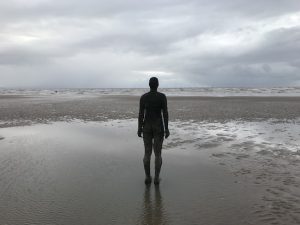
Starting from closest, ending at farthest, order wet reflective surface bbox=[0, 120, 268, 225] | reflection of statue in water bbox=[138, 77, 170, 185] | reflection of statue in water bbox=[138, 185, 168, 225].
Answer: reflection of statue in water bbox=[138, 185, 168, 225]
wet reflective surface bbox=[0, 120, 268, 225]
reflection of statue in water bbox=[138, 77, 170, 185]

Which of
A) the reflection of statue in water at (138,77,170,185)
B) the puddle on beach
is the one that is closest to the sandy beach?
the puddle on beach

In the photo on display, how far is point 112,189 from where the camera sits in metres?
8.17

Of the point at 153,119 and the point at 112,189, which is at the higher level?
the point at 153,119

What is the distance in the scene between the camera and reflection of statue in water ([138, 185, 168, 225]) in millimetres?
6258

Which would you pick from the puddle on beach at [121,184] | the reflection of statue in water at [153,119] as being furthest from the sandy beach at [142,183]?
the reflection of statue in water at [153,119]

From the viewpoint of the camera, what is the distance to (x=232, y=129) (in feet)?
62.3

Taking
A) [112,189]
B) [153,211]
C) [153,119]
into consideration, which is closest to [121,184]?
[112,189]

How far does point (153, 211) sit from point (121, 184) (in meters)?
1.99

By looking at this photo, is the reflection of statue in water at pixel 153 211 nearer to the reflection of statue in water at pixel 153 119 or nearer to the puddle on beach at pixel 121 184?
the puddle on beach at pixel 121 184

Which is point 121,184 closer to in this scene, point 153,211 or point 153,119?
point 153,119

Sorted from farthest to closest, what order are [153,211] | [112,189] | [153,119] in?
[153,119] → [112,189] → [153,211]

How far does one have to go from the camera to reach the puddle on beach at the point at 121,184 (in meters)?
6.54

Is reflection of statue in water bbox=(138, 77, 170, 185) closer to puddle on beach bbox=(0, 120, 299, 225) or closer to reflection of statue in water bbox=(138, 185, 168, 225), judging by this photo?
puddle on beach bbox=(0, 120, 299, 225)

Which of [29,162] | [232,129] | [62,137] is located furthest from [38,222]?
[232,129]
